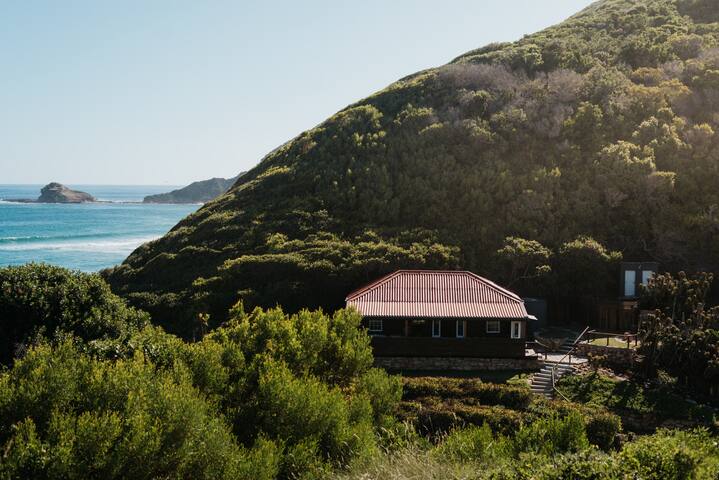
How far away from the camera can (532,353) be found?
31.0 meters

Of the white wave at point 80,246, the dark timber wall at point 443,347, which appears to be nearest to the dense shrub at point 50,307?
the dark timber wall at point 443,347

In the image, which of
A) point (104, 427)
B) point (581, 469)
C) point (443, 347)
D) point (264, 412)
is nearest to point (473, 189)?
point (443, 347)

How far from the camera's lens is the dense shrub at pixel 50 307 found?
24469 mm

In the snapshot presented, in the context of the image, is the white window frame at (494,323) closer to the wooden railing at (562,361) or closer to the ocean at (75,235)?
the wooden railing at (562,361)

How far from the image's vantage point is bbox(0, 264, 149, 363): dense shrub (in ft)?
80.3

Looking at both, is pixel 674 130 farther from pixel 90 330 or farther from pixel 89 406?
pixel 89 406

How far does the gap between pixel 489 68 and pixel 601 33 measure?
1634cm

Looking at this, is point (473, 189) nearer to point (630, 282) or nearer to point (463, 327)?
point (630, 282)

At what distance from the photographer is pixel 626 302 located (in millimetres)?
34656

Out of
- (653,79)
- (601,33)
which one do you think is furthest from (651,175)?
(601,33)

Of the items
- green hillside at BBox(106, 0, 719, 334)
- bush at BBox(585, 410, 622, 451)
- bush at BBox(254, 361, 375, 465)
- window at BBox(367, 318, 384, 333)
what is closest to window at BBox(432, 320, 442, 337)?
window at BBox(367, 318, 384, 333)

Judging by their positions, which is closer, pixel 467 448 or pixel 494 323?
pixel 467 448

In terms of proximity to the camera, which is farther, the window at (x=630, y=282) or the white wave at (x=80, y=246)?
the white wave at (x=80, y=246)

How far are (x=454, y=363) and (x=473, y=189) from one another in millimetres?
17781
